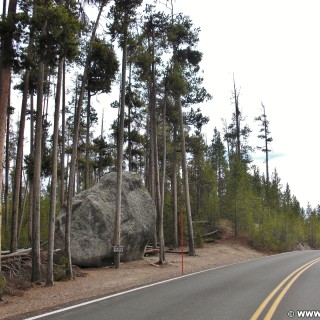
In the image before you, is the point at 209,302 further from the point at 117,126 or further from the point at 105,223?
the point at 117,126

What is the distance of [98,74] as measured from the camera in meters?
17.8

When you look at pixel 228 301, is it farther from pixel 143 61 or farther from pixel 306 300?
pixel 143 61

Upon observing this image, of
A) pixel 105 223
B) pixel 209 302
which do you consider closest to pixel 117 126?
pixel 105 223

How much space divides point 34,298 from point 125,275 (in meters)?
5.86

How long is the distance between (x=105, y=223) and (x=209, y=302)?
11.0m

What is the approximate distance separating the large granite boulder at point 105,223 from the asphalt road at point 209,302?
6.43m

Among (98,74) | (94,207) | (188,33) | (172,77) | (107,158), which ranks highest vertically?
(188,33)

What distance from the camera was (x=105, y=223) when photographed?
1952 cm

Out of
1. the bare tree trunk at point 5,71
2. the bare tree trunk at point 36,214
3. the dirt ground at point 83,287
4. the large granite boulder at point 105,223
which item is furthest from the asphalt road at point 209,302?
the large granite boulder at point 105,223

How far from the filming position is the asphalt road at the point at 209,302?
7.91 m

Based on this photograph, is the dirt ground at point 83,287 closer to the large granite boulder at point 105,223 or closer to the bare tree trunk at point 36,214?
the bare tree trunk at point 36,214

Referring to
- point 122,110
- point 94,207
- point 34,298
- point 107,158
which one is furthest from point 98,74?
point 107,158

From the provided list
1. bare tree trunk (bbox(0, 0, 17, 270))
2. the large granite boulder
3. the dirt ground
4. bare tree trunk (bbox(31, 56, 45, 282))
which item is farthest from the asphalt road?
the large granite boulder

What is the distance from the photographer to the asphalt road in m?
7.91
